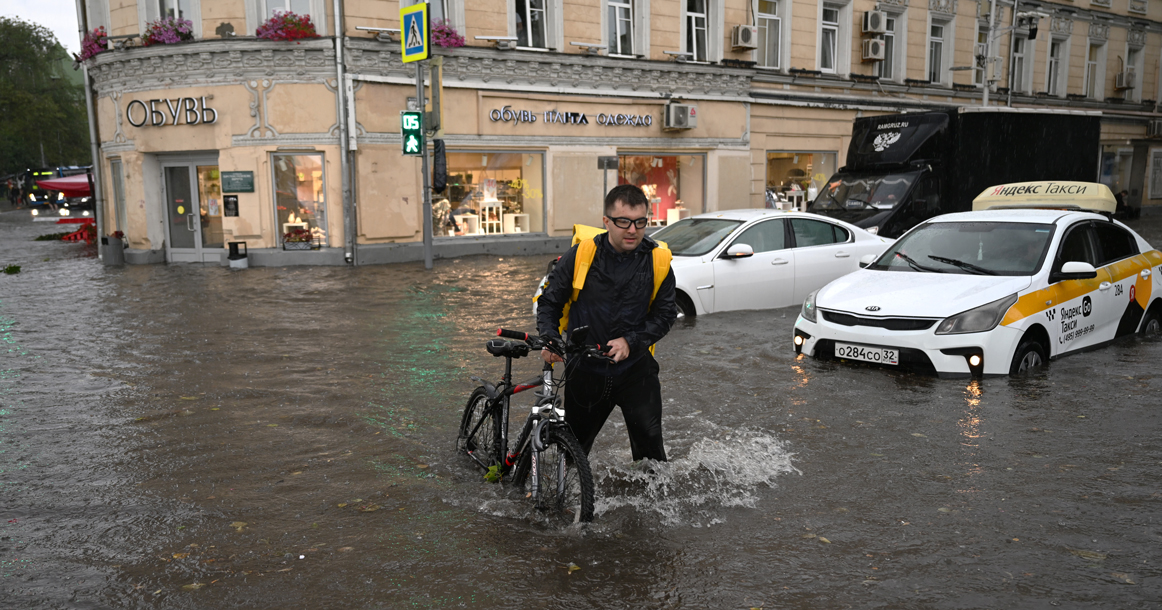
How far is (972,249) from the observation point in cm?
844

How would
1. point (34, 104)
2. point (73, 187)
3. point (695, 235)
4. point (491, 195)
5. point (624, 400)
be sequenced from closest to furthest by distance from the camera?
point (624, 400), point (695, 235), point (491, 195), point (73, 187), point (34, 104)

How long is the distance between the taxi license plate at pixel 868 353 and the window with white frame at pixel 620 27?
16.0 meters

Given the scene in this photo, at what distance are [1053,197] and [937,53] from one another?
18899 millimetres

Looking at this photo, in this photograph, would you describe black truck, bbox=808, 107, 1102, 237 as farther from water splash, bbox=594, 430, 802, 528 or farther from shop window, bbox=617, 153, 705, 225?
water splash, bbox=594, 430, 802, 528

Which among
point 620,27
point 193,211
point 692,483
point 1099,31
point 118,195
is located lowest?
point 692,483

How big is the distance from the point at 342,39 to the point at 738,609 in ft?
56.1

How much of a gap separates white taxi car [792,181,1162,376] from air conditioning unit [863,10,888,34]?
1860 centimetres

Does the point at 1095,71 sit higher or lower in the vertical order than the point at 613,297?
higher

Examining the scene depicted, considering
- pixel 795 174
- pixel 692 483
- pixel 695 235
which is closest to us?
pixel 692 483

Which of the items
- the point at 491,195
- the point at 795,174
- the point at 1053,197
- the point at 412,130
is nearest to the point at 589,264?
the point at 1053,197

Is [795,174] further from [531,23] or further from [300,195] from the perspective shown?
[300,195]

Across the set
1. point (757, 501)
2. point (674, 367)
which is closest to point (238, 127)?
point (674, 367)

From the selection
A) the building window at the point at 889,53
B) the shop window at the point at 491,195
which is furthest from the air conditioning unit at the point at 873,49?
the shop window at the point at 491,195

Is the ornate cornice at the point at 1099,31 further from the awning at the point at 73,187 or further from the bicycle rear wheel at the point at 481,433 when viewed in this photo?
the awning at the point at 73,187
